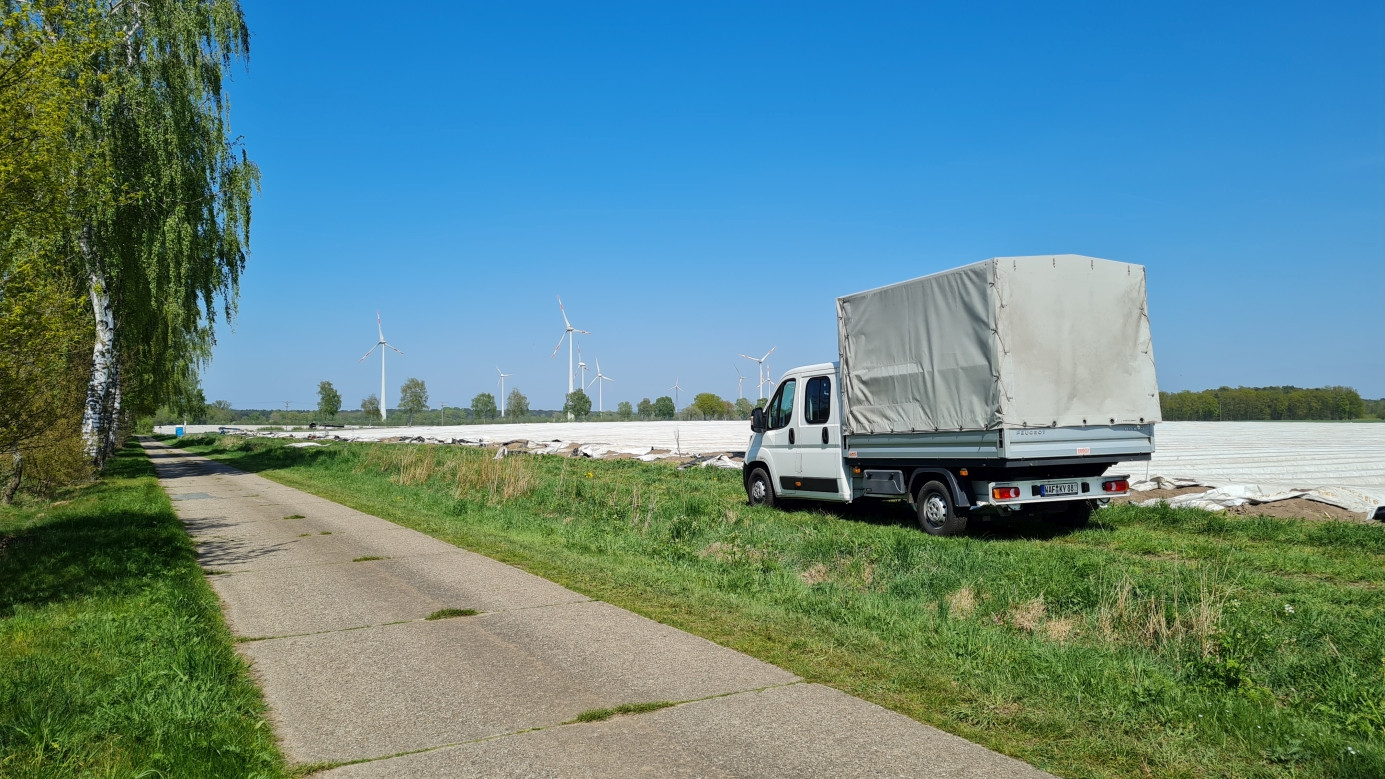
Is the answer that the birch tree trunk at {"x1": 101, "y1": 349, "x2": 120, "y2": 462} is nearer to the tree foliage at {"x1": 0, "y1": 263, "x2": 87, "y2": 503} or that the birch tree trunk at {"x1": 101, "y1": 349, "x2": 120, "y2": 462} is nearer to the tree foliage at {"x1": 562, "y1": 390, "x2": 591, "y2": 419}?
the tree foliage at {"x1": 0, "y1": 263, "x2": 87, "y2": 503}

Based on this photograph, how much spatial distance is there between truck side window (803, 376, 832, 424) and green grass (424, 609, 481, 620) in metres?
8.22

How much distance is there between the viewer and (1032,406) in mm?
11703

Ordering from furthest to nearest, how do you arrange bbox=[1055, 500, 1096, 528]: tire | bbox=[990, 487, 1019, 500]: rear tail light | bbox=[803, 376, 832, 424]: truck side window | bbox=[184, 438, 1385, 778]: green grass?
bbox=[803, 376, 832, 424]: truck side window < bbox=[1055, 500, 1096, 528]: tire < bbox=[990, 487, 1019, 500]: rear tail light < bbox=[184, 438, 1385, 778]: green grass

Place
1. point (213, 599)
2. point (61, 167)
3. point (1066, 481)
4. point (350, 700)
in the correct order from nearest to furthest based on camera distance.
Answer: point (350, 700) → point (213, 599) → point (61, 167) → point (1066, 481)

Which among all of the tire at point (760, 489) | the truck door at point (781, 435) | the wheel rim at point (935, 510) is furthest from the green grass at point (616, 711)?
the tire at point (760, 489)

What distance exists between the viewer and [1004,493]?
1173 cm

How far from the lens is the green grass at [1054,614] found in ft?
15.2

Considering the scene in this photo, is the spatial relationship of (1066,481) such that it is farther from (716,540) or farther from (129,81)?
(129,81)

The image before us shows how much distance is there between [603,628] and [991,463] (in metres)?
6.84

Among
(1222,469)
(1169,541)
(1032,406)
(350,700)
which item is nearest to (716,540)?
(1032,406)

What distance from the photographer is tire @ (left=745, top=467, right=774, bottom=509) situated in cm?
1586

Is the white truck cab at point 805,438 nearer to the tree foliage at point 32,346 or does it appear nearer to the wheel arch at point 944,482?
the wheel arch at point 944,482

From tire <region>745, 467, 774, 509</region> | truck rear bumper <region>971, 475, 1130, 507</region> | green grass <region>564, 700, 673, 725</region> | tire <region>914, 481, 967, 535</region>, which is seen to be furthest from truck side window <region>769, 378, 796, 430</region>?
green grass <region>564, 700, 673, 725</region>

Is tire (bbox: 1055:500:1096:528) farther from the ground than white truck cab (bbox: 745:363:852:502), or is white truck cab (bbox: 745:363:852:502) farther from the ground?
white truck cab (bbox: 745:363:852:502)
